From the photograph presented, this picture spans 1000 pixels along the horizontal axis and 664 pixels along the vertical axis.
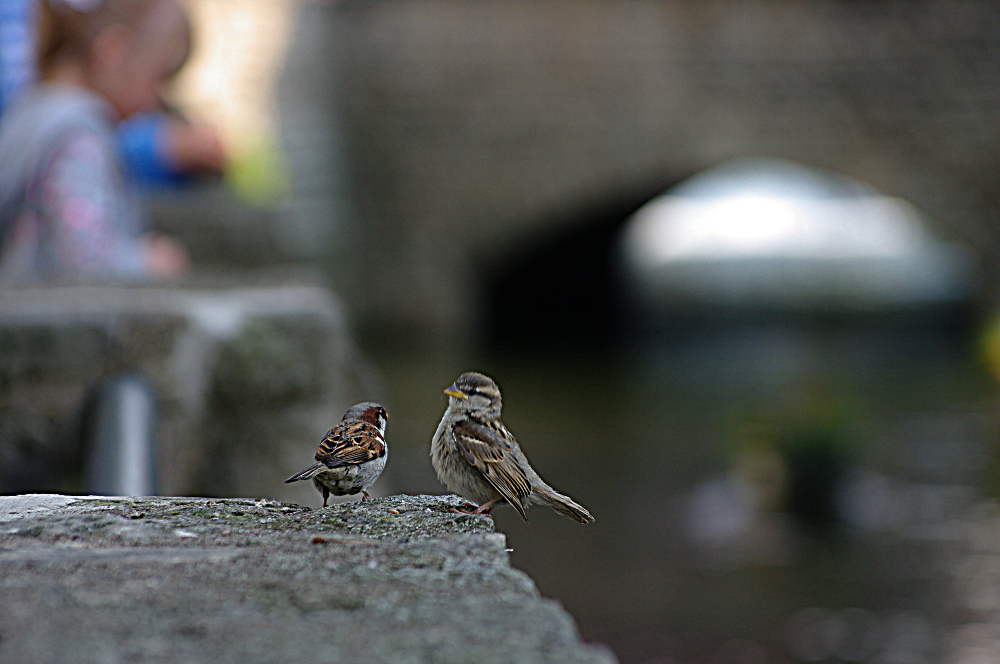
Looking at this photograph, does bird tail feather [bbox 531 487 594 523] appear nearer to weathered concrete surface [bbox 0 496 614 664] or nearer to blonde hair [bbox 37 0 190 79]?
weathered concrete surface [bbox 0 496 614 664]

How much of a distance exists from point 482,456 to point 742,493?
567 cm

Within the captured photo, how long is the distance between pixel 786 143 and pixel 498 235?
3134 millimetres

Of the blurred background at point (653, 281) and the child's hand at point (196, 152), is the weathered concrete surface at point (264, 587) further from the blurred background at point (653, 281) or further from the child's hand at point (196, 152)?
the child's hand at point (196, 152)

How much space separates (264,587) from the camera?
112 centimetres

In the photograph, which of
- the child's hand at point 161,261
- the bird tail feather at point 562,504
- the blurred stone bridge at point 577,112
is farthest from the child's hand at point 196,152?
the blurred stone bridge at point 577,112

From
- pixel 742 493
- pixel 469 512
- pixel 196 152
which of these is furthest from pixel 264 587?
pixel 742 493

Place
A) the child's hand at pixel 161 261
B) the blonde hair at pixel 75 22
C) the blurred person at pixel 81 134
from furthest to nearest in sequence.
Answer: the child's hand at pixel 161 261 → the blonde hair at pixel 75 22 → the blurred person at pixel 81 134

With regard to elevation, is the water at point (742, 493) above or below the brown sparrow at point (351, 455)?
above

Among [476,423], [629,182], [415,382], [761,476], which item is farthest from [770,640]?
[629,182]

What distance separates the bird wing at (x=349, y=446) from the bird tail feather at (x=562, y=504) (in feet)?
0.59

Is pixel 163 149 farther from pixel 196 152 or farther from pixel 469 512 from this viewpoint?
pixel 469 512

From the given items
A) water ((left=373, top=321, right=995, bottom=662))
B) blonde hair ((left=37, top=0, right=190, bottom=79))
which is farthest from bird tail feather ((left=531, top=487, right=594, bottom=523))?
water ((left=373, top=321, right=995, bottom=662))

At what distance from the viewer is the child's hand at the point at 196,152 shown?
3803 millimetres

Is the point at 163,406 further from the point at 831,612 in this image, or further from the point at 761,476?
the point at 761,476
